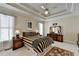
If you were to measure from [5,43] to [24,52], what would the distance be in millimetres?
405

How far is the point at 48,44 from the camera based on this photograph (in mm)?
1608

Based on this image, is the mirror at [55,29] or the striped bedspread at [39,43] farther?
the mirror at [55,29]

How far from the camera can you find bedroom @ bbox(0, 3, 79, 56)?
4.94ft

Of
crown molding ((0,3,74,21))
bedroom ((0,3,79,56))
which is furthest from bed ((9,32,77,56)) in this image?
crown molding ((0,3,74,21))

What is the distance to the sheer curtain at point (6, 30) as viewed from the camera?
149cm

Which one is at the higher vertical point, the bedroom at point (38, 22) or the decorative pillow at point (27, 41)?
the bedroom at point (38, 22)

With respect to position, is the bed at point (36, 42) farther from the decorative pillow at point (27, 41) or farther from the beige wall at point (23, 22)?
the beige wall at point (23, 22)

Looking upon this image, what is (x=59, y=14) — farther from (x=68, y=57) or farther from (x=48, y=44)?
(x=68, y=57)

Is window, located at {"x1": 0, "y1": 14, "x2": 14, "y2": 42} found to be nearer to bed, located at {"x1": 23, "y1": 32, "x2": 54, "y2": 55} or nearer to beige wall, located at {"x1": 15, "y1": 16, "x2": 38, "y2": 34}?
beige wall, located at {"x1": 15, "y1": 16, "x2": 38, "y2": 34}

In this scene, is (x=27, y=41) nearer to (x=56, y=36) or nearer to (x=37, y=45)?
(x=37, y=45)

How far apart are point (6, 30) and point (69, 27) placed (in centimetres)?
127

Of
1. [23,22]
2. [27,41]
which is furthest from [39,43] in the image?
[23,22]

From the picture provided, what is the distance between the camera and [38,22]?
169 cm

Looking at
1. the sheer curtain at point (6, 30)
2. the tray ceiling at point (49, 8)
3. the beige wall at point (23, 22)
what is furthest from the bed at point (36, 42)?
the tray ceiling at point (49, 8)
